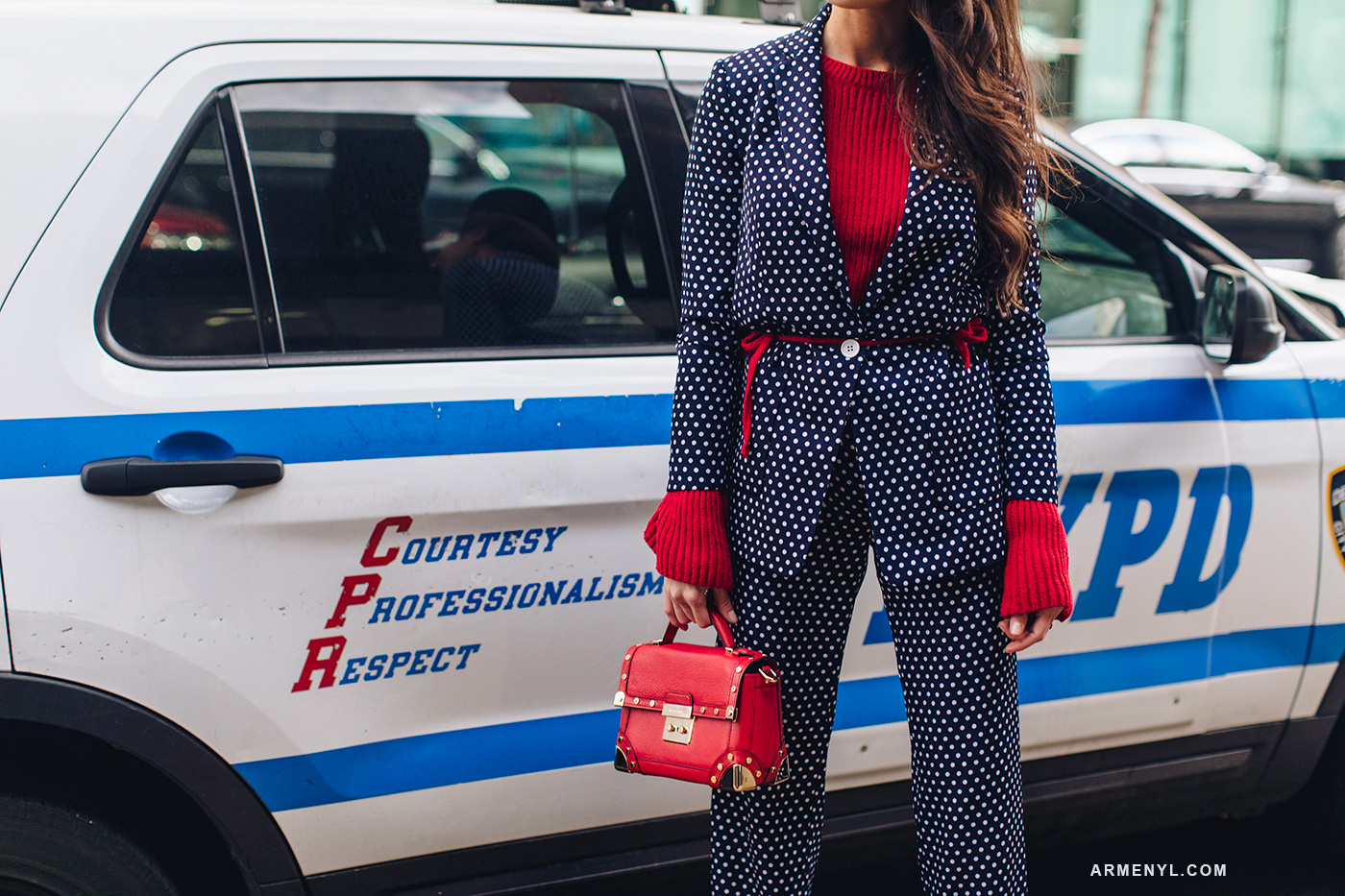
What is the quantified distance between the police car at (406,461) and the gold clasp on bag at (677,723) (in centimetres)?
42

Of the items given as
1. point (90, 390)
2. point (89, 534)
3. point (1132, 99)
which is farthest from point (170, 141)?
point (1132, 99)

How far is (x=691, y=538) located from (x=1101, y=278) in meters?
1.73

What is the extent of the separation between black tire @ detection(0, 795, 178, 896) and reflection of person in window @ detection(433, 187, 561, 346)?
92 cm

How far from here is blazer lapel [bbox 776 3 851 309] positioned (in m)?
1.38

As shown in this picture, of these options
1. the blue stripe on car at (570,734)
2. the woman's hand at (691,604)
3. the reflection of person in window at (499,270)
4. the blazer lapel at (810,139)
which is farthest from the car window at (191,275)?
the blazer lapel at (810,139)

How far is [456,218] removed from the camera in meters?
1.92

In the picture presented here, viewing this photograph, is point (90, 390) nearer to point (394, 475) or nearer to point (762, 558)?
point (394, 475)

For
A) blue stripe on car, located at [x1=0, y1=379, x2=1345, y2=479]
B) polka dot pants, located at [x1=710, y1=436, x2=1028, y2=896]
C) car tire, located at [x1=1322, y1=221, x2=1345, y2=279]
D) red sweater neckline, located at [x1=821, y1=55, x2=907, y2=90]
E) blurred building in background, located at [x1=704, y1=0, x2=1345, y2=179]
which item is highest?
blurred building in background, located at [x1=704, y1=0, x2=1345, y2=179]

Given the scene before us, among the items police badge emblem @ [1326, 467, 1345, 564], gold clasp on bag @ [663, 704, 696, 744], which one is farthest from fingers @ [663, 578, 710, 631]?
police badge emblem @ [1326, 467, 1345, 564]

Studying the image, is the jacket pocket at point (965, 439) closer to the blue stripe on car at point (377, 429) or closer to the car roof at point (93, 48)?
the blue stripe on car at point (377, 429)

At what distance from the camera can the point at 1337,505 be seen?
7.40ft

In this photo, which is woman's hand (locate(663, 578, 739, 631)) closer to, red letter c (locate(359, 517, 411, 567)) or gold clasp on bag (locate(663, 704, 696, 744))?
gold clasp on bag (locate(663, 704, 696, 744))

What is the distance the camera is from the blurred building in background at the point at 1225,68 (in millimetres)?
15375

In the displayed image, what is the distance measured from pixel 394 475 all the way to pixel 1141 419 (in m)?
1.40
